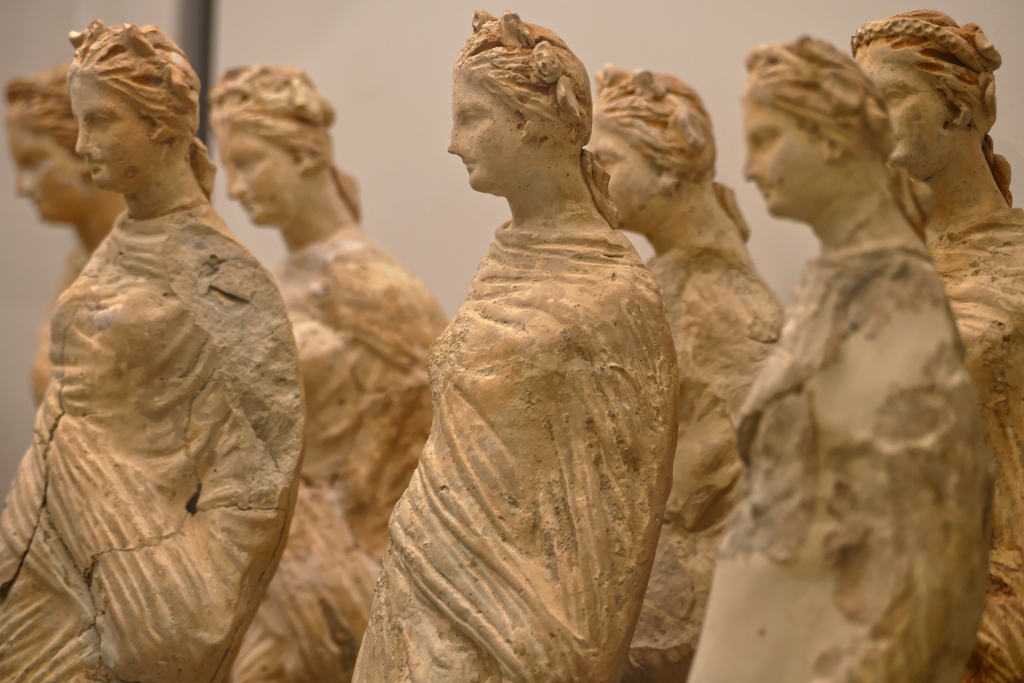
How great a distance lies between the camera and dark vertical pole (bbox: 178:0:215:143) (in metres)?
5.46

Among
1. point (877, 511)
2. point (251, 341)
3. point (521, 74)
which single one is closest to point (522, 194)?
point (521, 74)

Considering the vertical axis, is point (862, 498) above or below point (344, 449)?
above

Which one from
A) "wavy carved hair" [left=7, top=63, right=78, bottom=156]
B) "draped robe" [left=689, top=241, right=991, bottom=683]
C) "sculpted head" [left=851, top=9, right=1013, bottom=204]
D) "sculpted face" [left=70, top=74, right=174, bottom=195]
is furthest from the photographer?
"wavy carved hair" [left=7, top=63, right=78, bottom=156]

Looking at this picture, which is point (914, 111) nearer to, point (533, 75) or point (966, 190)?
point (966, 190)

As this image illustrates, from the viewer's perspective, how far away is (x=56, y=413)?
2834 mm

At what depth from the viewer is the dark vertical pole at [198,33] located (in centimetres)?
546

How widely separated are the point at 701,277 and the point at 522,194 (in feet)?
3.01

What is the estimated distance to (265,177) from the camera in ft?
13.0

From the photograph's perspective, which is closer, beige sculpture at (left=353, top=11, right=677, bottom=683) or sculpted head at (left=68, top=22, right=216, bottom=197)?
beige sculpture at (left=353, top=11, right=677, bottom=683)

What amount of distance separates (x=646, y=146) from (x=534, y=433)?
3.89ft

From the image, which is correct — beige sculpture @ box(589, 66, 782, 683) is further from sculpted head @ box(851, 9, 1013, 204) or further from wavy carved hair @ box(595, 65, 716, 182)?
sculpted head @ box(851, 9, 1013, 204)

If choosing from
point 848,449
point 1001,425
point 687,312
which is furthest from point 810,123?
point 687,312

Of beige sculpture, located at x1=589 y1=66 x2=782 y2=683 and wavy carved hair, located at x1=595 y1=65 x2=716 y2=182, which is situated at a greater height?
wavy carved hair, located at x1=595 y1=65 x2=716 y2=182

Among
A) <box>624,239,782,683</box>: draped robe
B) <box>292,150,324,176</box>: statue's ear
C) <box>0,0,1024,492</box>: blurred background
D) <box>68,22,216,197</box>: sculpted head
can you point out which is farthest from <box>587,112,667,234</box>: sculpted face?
<box>292,150,324,176</box>: statue's ear
